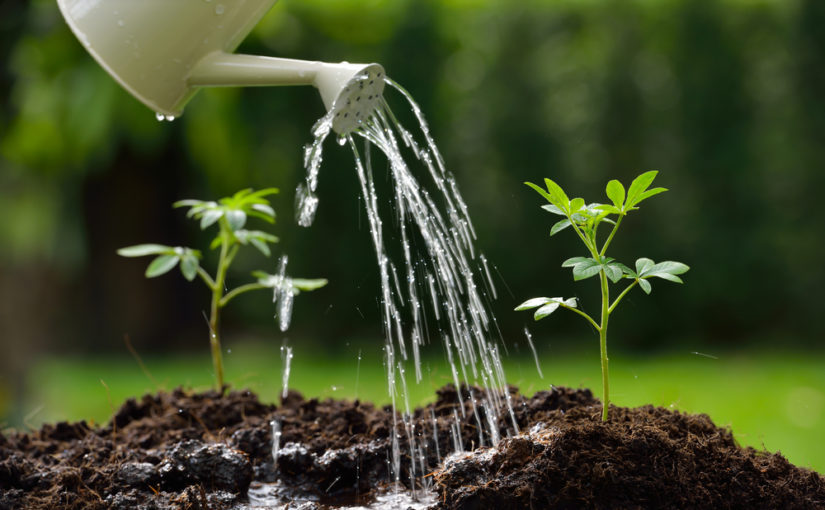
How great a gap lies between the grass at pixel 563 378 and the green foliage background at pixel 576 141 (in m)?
0.30

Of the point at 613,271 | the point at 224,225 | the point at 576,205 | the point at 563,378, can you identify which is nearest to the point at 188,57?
the point at 224,225

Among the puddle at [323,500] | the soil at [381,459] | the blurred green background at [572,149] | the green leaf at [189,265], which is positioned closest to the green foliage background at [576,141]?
the blurred green background at [572,149]

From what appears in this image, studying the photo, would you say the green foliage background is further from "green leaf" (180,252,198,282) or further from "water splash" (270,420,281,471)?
"water splash" (270,420,281,471)

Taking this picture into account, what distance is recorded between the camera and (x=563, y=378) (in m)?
4.26

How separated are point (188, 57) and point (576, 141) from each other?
4.27 meters

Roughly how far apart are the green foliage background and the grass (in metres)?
0.30

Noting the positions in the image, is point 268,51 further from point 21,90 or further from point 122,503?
point 122,503

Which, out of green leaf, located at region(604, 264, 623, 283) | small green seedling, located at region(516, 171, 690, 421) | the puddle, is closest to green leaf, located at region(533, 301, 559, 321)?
small green seedling, located at region(516, 171, 690, 421)

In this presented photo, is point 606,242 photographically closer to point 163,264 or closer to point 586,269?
point 586,269

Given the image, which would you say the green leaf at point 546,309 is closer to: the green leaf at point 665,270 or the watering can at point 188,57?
the green leaf at point 665,270

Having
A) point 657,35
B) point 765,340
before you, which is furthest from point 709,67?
point 765,340

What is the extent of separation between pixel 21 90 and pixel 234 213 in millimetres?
3725

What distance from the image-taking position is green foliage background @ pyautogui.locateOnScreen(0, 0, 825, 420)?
534cm

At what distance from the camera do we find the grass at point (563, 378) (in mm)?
3824
